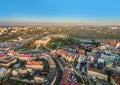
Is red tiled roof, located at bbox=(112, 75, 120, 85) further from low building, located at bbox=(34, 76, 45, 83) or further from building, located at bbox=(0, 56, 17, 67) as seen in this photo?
building, located at bbox=(0, 56, 17, 67)

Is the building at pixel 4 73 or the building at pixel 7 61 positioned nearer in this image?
the building at pixel 4 73

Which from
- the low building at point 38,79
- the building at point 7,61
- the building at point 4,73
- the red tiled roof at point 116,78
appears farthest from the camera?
the building at point 7,61

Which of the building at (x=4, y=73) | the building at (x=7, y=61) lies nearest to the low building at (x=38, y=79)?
the building at (x=4, y=73)

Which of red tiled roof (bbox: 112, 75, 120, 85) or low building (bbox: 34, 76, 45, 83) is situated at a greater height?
red tiled roof (bbox: 112, 75, 120, 85)

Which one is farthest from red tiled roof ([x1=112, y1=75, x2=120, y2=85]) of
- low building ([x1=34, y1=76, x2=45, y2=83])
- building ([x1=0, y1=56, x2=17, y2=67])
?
building ([x1=0, y1=56, x2=17, y2=67])

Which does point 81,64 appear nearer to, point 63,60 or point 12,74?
point 63,60

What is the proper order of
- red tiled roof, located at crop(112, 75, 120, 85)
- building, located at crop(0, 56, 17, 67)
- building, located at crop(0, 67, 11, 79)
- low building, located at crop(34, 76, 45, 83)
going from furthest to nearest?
building, located at crop(0, 56, 17, 67) < building, located at crop(0, 67, 11, 79) < low building, located at crop(34, 76, 45, 83) < red tiled roof, located at crop(112, 75, 120, 85)

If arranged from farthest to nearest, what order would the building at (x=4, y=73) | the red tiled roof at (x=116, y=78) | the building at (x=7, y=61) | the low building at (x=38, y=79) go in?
the building at (x=7, y=61)
the building at (x=4, y=73)
the low building at (x=38, y=79)
the red tiled roof at (x=116, y=78)

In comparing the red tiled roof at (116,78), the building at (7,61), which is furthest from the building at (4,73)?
the red tiled roof at (116,78)

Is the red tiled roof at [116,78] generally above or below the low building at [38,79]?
above

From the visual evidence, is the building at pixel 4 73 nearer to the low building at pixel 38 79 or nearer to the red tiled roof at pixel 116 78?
the low building at pixel 38 79

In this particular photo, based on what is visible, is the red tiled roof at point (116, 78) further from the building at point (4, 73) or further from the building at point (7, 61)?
the building at point (7, 61)

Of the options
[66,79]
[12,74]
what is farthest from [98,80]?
[12,74]
